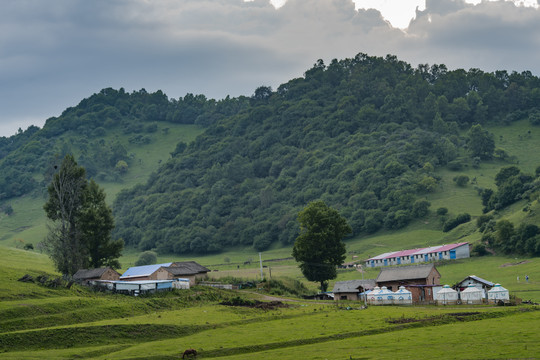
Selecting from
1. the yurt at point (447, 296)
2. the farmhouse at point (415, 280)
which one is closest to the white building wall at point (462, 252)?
the farmhouse at point (415, 280)

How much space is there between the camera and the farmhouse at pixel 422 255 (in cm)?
12319

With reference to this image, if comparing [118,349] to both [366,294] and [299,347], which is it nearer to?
[299,347]

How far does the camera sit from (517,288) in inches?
3501

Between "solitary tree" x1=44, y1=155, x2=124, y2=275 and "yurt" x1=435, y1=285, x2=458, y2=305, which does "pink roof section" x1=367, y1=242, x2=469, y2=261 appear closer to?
"yurt" x1=435, y1=285, x2=458, y2=305

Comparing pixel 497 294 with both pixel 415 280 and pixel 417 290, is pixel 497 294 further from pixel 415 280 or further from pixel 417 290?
pixel 415 280

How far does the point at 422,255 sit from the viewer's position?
12706 centimetres

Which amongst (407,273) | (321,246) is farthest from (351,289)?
(321,246)

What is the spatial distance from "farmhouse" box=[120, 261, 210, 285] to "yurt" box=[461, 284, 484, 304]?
40.1 metres

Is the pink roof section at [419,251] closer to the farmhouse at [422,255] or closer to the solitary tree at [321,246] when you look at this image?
the farmhouse at [422,255]

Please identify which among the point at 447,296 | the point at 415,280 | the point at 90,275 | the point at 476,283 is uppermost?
the point at 90,275

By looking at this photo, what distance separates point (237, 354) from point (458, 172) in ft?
523

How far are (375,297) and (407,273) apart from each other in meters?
7.99

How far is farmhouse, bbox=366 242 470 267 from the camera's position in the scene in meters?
123

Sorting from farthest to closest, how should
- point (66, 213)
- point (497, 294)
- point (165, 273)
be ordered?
point (165, 273)
point (66, 213)
point (497, 294)
